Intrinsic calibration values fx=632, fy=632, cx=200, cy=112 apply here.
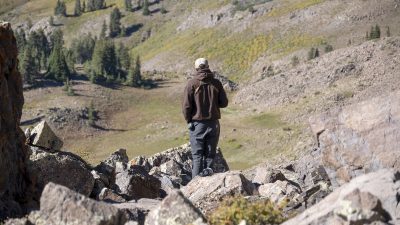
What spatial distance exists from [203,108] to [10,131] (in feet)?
14.4

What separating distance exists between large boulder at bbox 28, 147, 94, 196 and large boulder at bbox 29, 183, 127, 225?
4816mm

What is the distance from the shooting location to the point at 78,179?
1199 cm

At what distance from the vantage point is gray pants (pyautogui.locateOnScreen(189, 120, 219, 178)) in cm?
1339

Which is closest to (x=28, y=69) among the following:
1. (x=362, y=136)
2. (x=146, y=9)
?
(x=362, y=136)

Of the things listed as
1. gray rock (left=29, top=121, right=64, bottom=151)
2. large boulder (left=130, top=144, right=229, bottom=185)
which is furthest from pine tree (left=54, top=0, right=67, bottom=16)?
gray rock (left=29, top=121, right=64, bottom=151)

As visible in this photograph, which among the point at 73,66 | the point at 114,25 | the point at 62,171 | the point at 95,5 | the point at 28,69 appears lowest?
the point at 114,25

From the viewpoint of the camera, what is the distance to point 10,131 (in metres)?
10.2

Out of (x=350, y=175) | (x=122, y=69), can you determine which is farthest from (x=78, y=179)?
(x=122, y=69)

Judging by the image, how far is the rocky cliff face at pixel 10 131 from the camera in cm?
A: 965

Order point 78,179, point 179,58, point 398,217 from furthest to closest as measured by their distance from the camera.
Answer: point 179,58 < point 78,179 < point 398,217

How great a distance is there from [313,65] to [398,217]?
58518mm

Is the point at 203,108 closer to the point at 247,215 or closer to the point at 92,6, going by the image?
the point at 247,215

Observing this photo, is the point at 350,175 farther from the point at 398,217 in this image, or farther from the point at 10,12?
the point at 10,12

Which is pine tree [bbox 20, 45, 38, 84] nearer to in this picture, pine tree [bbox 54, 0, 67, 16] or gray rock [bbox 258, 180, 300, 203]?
gray rock [bbox 258, 180, 300, 203]
